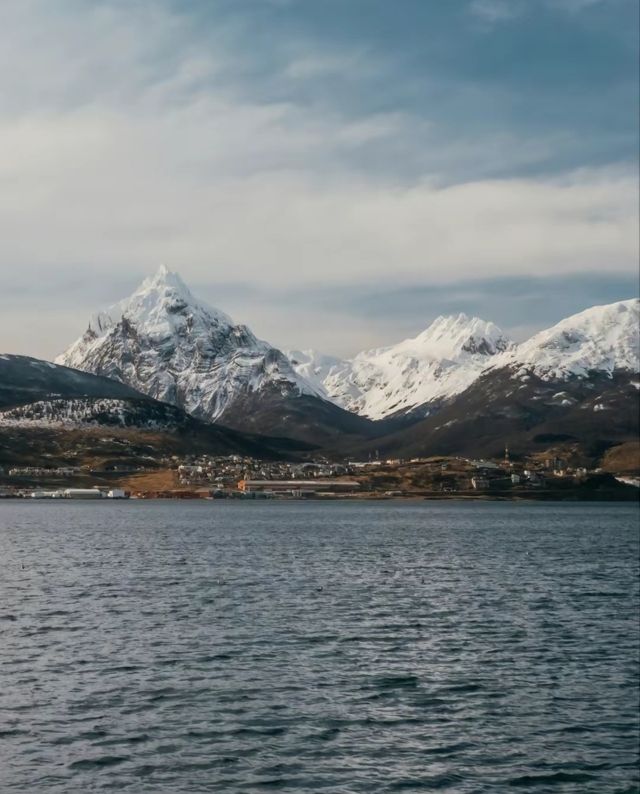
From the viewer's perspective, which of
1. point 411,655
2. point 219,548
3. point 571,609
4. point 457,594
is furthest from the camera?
point 219,548

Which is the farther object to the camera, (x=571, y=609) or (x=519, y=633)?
(x=571, y=609)

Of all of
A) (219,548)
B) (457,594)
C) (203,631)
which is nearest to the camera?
(203,631)

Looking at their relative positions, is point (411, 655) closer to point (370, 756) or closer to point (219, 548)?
point (370, 756)

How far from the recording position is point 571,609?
95375 mm

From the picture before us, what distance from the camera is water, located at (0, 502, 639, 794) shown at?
45.1m

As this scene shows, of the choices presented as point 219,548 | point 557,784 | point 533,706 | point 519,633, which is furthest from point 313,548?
point 557,784

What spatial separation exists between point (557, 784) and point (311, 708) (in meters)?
14.6

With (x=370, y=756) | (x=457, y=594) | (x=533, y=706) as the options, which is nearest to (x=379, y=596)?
(x=457, y=594)

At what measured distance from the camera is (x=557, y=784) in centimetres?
4438

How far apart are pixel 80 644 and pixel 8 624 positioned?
10564 millimetres

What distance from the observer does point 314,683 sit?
60812mm

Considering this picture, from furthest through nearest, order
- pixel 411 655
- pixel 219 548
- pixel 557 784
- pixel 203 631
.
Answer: pixel 219 548
pixel 203 631
pixel 411 655
pixel 557 784

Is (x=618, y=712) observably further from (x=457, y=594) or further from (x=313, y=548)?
(x=313, y=548)

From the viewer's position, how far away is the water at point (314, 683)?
45.1 meters
